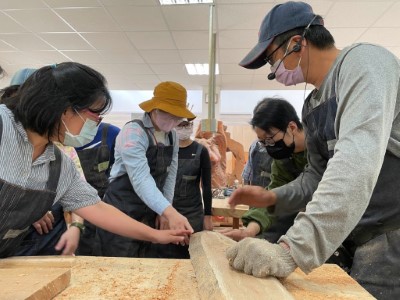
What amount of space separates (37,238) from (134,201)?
0.64 m

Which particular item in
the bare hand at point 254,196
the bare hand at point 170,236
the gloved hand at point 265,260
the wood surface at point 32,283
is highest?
the bare hand at point 254,196

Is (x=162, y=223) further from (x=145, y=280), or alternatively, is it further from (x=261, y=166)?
(x=261, y=166)

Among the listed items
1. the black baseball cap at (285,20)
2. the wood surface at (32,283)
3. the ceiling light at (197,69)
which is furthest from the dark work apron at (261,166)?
the ceiling light at (197,69)

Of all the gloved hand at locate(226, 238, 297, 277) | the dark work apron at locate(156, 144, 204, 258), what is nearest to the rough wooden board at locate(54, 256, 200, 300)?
the gloved hand at locate(226, 238, 297, 277)

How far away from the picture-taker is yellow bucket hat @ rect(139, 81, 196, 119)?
1.98 meters

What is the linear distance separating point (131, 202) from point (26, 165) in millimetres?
931

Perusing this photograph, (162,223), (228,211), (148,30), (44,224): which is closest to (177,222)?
(162,223)

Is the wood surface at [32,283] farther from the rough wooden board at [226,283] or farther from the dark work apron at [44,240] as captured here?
the dark work apron at [44,240]

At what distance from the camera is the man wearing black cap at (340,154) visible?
2.50 ft

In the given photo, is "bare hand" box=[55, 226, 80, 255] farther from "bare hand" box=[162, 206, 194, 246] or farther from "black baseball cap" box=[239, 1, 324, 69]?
"black baseball cap" box=[239, 1, 324, 69]

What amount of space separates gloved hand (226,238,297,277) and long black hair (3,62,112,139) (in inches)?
30.8

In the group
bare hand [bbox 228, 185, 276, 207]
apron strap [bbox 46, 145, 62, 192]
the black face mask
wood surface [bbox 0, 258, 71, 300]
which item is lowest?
wood surface [bbox 0, 258, 71, 300]

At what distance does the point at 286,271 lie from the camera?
0.81m

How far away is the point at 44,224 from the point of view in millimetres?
1486
